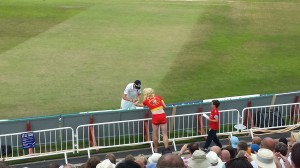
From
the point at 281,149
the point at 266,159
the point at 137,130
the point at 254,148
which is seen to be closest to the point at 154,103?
the point at 137,130

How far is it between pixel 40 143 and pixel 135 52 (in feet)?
33.8

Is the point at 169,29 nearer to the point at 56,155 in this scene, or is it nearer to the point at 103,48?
the point at 103,48

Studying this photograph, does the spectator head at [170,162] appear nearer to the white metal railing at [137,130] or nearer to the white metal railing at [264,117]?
the white metal railing at [137,130]

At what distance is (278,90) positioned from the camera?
16891 mm

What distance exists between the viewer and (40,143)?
12.1 metres

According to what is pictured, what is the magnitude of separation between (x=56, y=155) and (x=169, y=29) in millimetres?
15297

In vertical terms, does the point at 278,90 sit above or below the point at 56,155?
above

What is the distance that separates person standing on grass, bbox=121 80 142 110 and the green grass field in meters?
1.82

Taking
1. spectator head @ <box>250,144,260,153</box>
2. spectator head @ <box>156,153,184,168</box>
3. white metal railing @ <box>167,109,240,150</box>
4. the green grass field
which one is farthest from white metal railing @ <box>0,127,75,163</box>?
spectator head @ <box>156,153,184,168</box>

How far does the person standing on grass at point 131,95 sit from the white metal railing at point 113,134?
97cm

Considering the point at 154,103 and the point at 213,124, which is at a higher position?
the point at 154,103

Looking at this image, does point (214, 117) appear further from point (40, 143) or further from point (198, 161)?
point (198, 161)

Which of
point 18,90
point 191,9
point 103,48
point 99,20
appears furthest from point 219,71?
point 191,9

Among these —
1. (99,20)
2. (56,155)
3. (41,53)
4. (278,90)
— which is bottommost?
(56,155)
